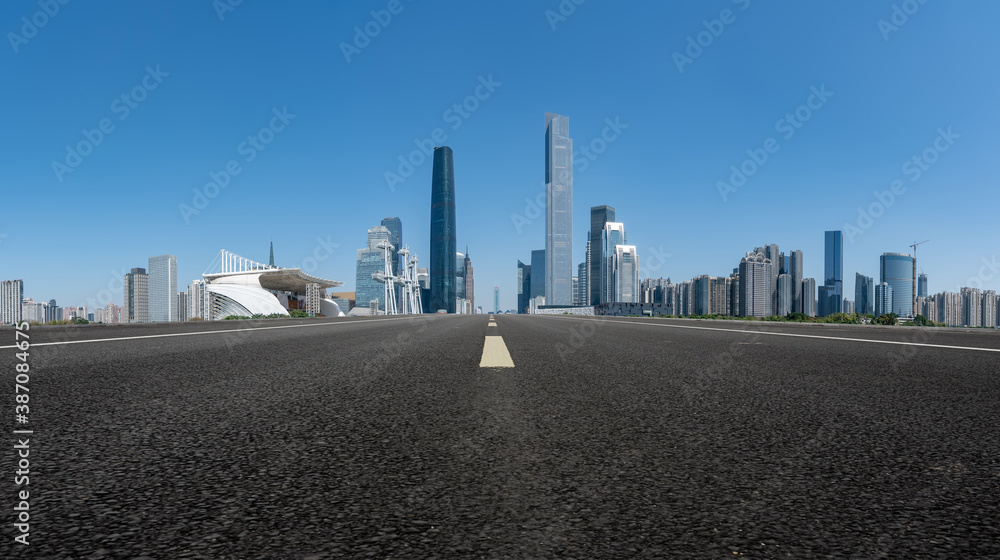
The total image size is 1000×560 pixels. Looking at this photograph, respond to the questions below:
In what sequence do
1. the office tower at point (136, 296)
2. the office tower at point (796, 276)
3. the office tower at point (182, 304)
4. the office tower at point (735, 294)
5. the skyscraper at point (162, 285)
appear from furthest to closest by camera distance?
the office tower at point (182, 304) → the office tower at point (796, 276) → the office tower at point (136, 296) → the office tower at point (735, 294) → the skyscraper at point (162, 285)

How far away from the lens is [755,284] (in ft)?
343

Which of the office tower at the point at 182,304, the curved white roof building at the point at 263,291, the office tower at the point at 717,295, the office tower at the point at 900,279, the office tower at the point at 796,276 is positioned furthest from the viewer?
the office tower at the point at 182,304

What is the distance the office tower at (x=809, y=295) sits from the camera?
127 meters

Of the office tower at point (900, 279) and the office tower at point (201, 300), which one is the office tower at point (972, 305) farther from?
the office tower at point (201, 300)

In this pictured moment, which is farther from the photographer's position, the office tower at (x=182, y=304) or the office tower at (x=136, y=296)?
the office tower at (x=182, y=304)

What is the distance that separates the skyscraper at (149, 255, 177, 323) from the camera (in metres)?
101

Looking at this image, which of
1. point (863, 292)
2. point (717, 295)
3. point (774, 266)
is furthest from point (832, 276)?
point (774, 266)

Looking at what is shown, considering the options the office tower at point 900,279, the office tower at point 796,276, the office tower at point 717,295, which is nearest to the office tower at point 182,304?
the office tower at point 717,295

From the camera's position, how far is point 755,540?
1202 millimetres

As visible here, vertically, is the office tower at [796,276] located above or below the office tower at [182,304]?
above

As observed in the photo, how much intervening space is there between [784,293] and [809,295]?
2725 centimetres

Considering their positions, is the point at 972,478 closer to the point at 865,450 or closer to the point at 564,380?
the point at 865,450

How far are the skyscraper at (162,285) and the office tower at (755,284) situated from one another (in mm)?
114578

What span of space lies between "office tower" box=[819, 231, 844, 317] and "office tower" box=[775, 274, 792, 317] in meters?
19.7
